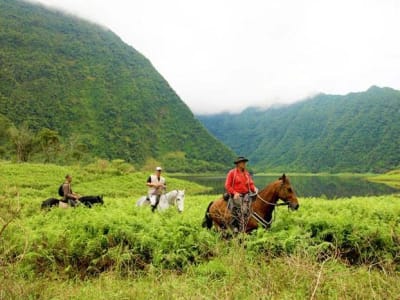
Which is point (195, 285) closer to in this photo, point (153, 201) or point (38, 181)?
point (153, 201)

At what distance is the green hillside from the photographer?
122 metres

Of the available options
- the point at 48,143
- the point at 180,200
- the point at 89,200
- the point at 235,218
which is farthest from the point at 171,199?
the point at 48,143

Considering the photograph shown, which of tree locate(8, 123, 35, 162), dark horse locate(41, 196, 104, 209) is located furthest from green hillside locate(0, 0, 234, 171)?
dark horse locate(41, 196, 104, 209)

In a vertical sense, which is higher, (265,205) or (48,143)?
(265,205)

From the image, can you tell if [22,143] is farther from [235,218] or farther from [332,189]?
[235,218]

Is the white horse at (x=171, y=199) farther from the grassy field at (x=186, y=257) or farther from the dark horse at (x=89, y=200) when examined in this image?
the grassy field at (x=186, y=257)

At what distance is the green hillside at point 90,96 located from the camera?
121500 mm

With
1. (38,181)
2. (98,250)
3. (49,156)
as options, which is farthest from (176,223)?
(49,156)

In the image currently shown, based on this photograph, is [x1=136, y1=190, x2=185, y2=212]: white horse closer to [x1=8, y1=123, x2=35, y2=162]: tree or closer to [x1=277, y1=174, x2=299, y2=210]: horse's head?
[x1=277, y1=174, x2=299, y2=210]: horse's head

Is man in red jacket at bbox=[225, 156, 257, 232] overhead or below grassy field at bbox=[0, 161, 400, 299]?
overhead

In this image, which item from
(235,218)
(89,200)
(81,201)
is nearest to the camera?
(235,218)

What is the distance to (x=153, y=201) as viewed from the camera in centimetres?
1606

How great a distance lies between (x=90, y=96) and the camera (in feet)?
484

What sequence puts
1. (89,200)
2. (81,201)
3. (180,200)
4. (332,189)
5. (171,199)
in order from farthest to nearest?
(332,189), (89,200), (81,201), (171,199), (180,200)
